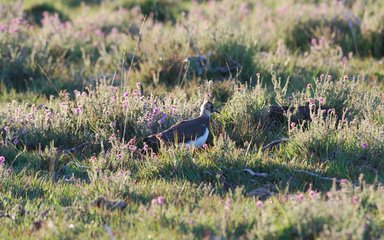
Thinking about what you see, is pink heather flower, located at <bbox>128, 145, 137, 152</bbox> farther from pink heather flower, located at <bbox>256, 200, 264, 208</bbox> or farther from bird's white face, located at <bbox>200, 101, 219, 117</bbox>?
pink heather flower, located at <bbox>256, 200, 264, 208</bbox>

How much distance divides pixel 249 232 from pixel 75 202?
1529mm

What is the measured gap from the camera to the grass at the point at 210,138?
535 cm

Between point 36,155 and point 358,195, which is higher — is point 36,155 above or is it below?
below

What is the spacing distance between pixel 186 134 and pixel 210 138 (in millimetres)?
531

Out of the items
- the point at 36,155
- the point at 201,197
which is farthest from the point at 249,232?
the point at 36,155

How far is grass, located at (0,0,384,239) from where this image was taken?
5.35 metres

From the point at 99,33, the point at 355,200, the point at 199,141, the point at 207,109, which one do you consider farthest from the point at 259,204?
the point at 99,33

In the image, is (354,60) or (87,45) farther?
(87,45)

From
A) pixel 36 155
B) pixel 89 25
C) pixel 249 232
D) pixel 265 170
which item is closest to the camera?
pixel 249 232

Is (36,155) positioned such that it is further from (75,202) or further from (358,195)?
(358,195)

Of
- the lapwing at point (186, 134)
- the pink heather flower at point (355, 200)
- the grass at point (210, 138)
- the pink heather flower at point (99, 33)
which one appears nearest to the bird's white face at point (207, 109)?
the lapwing at point (186, 134)

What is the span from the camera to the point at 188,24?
36.1 ft

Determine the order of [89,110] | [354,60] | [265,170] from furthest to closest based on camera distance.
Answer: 1. [354,60]
2. [89,110]
3. [265,170]

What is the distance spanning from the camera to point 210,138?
7.37m
